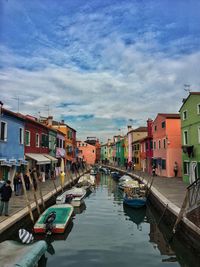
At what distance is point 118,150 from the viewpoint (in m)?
89.5

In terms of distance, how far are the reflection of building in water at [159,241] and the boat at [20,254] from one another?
18.0ft

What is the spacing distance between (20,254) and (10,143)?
1575cm

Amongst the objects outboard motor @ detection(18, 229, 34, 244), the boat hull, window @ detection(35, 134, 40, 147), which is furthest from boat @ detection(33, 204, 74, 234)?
window @ detection(35, 134, 40, 147)

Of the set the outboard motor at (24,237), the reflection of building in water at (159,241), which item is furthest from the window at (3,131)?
the reflection of building in water at (159,241)

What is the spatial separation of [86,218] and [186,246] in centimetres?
816

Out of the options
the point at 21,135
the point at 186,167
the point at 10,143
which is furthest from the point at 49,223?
the point at 186,167

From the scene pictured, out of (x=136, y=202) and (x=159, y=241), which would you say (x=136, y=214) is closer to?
(x=136, y=202)

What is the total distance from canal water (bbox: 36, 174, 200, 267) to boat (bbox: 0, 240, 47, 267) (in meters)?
1.31

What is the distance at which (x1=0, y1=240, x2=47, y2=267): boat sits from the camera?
883 centimetres

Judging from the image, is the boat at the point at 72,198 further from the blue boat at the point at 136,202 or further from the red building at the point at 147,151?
the red building at the point at 147,151

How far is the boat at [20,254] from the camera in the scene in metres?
8.83

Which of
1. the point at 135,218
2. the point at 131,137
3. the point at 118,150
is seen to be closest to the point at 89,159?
the point at 118,150

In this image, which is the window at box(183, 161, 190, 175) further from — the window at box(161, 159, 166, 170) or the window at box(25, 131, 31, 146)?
the window at box(25, 131, 31, 146)

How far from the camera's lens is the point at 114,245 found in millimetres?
13469
